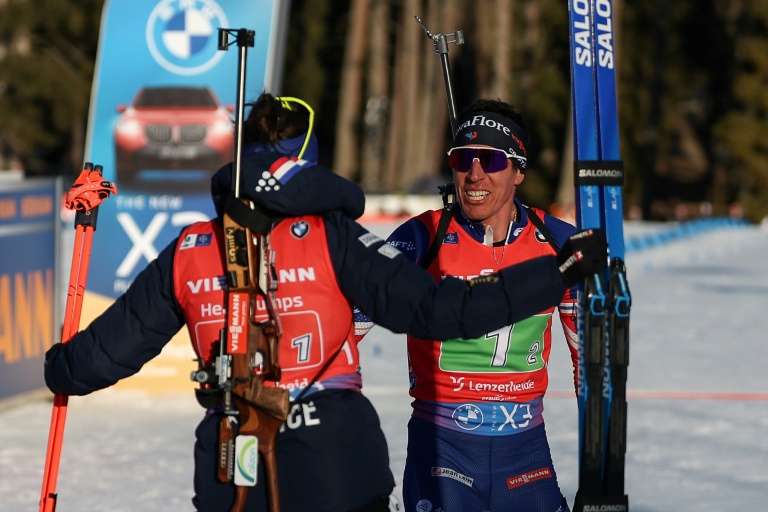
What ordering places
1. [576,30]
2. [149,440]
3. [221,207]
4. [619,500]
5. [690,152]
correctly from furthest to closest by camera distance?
[690,152] < [149,440] < [576,30] < [619,500] < [221,207]

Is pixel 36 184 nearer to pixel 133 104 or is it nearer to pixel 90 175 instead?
pixel 133 104

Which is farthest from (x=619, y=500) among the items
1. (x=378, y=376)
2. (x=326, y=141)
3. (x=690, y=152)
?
(x=690, y=152)

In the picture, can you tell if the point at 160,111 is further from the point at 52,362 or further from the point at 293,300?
the point at 293,300

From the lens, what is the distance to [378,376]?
10.3m

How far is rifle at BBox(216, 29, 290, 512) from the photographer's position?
123 inches

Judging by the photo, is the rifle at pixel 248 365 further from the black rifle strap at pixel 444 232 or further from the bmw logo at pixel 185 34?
the bmw logo at pixel 185 34

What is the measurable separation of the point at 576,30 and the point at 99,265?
233 inches

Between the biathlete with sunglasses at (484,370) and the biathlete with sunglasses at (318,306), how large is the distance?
0.96m

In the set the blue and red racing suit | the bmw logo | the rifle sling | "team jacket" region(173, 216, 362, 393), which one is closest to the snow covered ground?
the bmw logo

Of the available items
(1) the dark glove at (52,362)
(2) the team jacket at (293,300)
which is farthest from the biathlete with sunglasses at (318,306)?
(1) the dark glove at (52,362)

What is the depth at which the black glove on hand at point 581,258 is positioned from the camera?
3.09 m

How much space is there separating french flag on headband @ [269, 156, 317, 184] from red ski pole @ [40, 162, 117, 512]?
75 cm

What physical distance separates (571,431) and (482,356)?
418 cm

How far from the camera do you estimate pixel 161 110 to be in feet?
29.3
